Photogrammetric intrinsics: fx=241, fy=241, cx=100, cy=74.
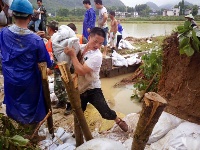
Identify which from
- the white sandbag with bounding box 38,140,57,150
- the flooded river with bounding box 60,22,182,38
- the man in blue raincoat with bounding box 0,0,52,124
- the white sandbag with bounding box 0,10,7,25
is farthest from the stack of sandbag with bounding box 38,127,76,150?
the flooded river with bounding box 60,22,182,38

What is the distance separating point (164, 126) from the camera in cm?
277

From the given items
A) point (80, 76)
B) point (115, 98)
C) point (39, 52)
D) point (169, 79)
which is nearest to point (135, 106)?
point (115, 98)

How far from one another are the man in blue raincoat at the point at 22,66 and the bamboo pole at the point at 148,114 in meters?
1.35

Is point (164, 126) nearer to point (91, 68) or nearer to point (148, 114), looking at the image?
point (91, 68)

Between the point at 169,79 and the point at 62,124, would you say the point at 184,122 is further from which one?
the point at 62,124

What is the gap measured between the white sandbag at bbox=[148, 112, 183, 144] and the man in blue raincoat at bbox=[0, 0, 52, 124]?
128 centimetres

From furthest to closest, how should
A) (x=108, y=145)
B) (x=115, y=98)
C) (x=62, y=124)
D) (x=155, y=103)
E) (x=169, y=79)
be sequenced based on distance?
1. (x=115, y=98)
2. (x=62, y=124)
3. (x=169, y=79)
4. (x=108, y=145)
5. (x=155, y=103)

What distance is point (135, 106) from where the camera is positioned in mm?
4738

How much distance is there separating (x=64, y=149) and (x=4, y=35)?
1321 mm

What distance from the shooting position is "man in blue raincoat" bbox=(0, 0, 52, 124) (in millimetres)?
2385

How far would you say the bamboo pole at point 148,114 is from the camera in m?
1.46

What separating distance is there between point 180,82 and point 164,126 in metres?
0.63

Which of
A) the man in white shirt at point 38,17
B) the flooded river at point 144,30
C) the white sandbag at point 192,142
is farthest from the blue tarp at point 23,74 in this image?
the flooded river at point 144,30

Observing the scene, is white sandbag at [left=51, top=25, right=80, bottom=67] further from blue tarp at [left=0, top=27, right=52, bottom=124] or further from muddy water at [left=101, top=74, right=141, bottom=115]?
muddy water at [left=101, top=74, right=141, bottom=115]
